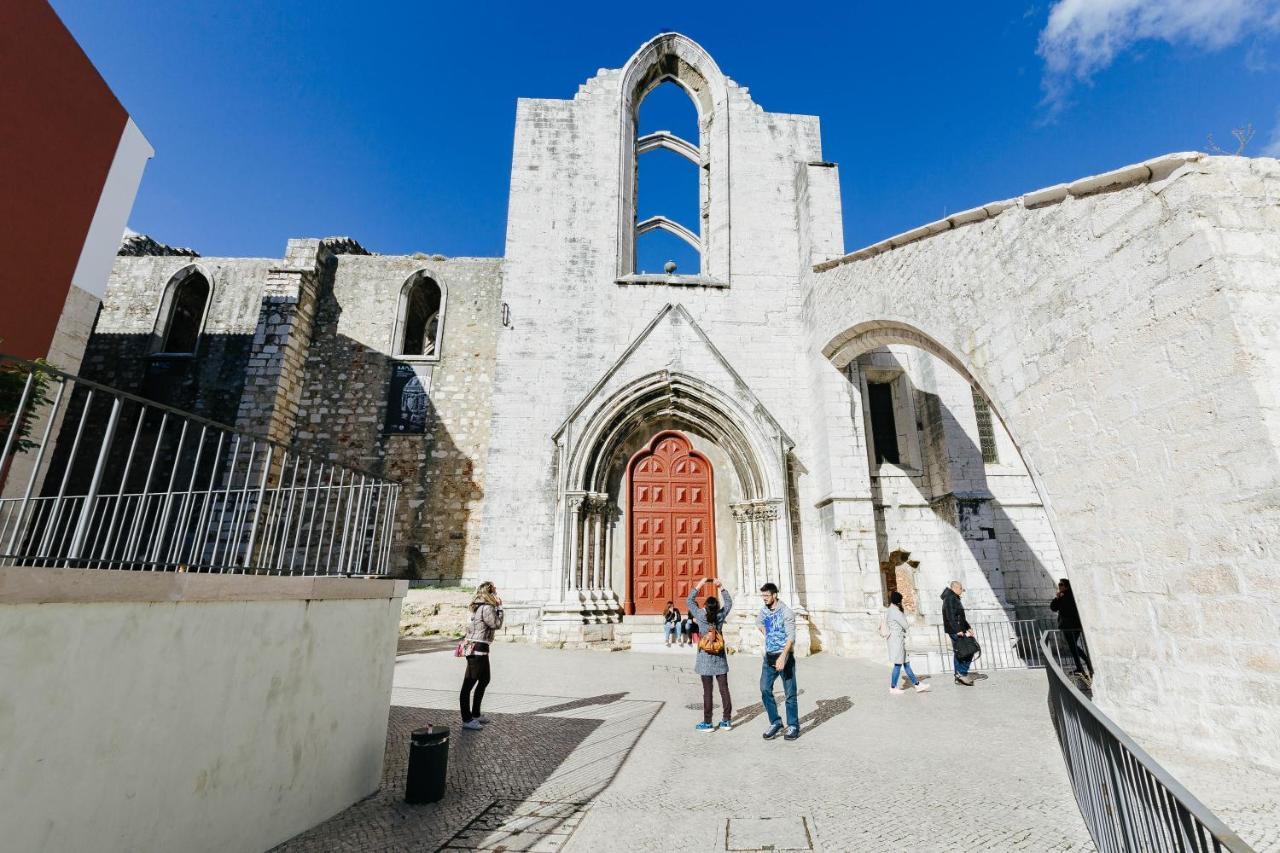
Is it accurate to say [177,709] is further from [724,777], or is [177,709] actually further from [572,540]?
[572,540]

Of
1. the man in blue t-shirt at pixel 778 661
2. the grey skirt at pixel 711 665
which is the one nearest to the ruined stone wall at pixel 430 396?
the grey skirt at pixel 711 665

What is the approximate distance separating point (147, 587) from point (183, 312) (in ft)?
57.2

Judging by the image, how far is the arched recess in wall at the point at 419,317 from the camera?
47.8 ft

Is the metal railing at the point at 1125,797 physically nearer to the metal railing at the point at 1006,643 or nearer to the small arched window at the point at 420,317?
the metal railing at the point at 1006,643

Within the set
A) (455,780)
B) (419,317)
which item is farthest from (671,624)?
(419,317)

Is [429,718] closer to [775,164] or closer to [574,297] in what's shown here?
[574,297]

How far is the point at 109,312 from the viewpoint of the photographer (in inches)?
584

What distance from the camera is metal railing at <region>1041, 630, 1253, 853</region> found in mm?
1757

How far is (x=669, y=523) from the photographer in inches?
437

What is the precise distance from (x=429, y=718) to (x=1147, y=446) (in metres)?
6.52

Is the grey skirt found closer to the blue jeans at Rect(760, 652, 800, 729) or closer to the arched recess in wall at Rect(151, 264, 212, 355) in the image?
the blue jeans at Rect(760, 652, 800, 729)

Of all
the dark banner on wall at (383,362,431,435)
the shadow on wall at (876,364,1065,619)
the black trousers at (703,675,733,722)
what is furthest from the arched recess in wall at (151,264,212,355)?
the shadow on wall at (876,364,1065,619)

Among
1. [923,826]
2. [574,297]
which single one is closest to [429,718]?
[923,826]

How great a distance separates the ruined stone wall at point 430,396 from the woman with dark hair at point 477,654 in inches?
296
